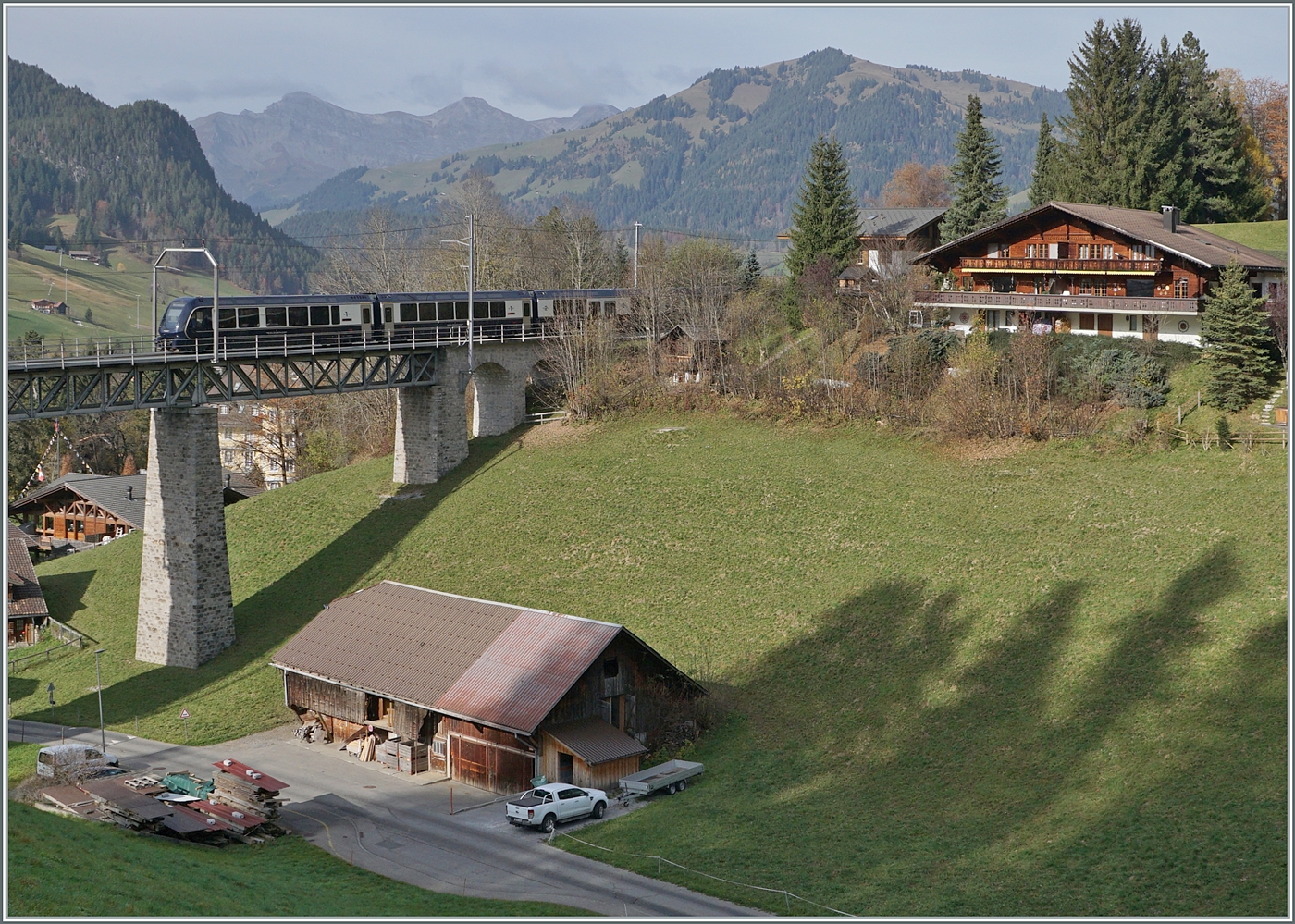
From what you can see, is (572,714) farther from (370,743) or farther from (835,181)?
(835,181)

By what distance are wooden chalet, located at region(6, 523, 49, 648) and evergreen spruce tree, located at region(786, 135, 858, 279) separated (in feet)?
149

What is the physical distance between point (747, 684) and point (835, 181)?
44077 mm

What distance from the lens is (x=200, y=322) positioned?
53.2 meters

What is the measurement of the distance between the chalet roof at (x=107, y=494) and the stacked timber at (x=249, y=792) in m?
41.0

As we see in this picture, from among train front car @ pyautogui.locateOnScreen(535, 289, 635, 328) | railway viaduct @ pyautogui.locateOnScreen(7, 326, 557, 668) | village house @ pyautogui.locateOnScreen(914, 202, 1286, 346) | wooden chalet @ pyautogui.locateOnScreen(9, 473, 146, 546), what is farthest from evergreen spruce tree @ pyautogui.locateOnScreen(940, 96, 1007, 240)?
wooden chalet @ pyautogui.locateOnScreen(9, 473, 146, 546)

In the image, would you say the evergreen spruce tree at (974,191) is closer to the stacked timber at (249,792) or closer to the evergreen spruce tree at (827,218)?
the evergreen spruce tree at (827,218)

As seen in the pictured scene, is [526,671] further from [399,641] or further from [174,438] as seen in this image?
[174,438]

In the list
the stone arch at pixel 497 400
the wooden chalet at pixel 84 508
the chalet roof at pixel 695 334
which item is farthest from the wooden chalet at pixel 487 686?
the wooden chalet at pixel 84 508

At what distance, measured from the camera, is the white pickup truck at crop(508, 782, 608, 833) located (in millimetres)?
32625

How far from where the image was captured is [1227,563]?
38.7 meters

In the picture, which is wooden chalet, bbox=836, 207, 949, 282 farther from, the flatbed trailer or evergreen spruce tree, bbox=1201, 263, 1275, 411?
the flatbed trailer

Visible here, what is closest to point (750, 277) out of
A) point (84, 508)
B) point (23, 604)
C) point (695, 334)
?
point (695, 334)

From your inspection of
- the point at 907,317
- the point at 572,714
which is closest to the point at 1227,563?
the point at 572,714

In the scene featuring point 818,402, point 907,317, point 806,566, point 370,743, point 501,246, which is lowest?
point 370,743
